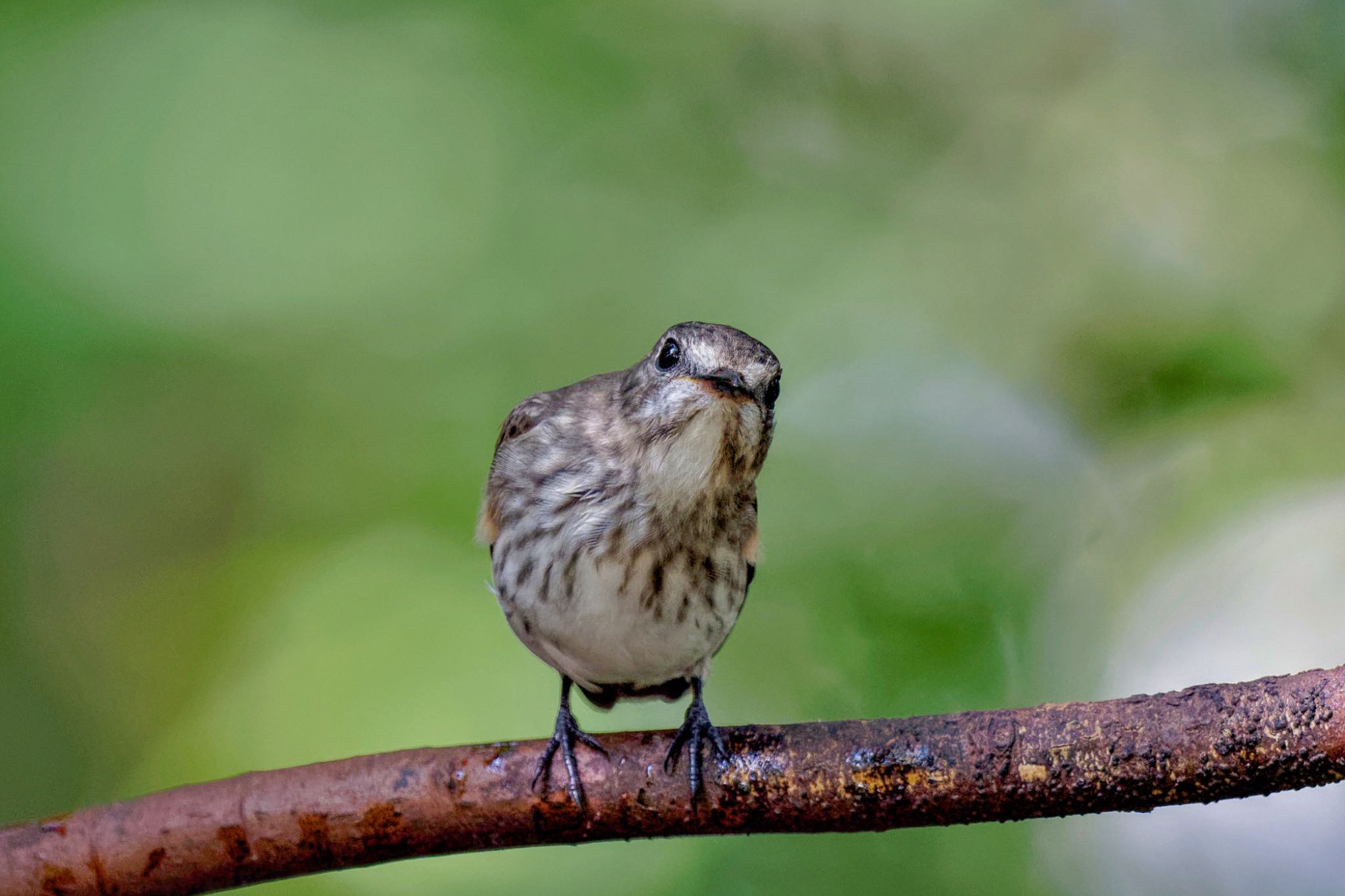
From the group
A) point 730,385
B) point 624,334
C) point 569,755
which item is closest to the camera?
point 569,755

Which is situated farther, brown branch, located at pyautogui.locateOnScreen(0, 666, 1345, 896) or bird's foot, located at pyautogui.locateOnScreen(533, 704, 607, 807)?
bird's foot, located at pyautogui.locateOnScreen(533, 704, 607, 807)

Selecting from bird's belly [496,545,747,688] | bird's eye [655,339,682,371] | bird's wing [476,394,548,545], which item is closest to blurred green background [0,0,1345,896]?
bird's wing [476,394,548,545]

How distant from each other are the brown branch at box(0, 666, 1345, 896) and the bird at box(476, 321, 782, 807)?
0.67ft

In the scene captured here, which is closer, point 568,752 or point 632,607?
point 568,752

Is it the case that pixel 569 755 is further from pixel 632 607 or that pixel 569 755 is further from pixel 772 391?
pixel 772 391

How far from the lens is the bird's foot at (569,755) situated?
2.17 m

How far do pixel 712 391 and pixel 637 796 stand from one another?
2.48 ft

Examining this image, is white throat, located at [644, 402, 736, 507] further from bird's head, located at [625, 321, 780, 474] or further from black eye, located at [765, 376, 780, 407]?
black eye, located at [765, 376, 780, 407]

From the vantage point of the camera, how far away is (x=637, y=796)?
223 cm

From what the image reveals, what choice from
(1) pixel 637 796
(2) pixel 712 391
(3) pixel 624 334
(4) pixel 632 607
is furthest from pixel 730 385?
(3) pixel 624 334

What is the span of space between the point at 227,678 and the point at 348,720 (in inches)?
12.8

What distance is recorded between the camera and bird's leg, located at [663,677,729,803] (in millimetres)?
2180

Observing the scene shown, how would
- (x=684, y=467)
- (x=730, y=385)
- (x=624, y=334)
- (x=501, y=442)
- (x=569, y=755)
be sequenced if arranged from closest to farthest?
(x=569, y=755) < (x=730, y=385) < (x=684, y=467) < (x=501, y=442) < (x=624, y=334)

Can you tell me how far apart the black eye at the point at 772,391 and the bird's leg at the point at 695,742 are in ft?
2.05
